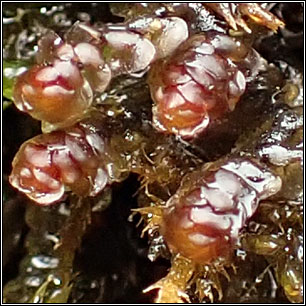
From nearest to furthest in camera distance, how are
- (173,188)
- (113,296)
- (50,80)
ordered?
(50,80) < (173,188) < (113,296)

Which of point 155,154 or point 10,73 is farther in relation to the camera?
point 10,73

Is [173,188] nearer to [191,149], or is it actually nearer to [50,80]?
[191,149]

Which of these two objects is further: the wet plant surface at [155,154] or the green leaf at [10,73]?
the green leaf at [10,73]

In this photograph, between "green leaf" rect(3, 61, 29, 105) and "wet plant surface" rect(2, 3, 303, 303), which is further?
"green leaf" rect(3, 61, 29, 105)

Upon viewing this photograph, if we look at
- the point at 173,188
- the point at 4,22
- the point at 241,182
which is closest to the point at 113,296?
the point at 173,188
